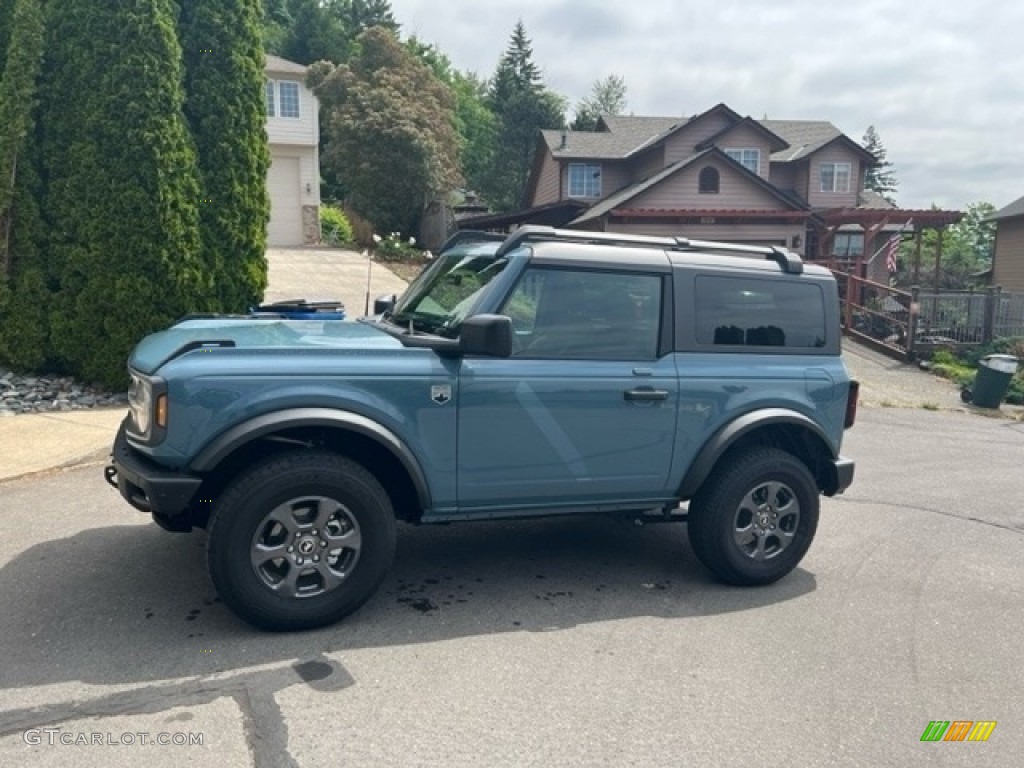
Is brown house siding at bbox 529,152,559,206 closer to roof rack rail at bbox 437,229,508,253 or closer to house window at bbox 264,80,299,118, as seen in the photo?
house window at bbox 264,80,299,118

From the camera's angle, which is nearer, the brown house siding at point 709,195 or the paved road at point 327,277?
the paved road at point 327,277

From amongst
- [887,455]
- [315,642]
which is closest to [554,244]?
[315,642]

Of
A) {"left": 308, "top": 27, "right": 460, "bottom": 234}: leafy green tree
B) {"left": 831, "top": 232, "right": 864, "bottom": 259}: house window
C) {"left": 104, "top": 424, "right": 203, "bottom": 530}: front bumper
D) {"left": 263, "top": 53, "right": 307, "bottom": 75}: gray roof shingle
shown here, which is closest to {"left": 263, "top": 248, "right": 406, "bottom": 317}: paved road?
{"left": 308, "top": 27, "right": 460, "bottom": 234}: leafy green tree

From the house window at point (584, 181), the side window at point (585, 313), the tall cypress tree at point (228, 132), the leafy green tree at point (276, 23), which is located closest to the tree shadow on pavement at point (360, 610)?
the side window at point (585, 313)

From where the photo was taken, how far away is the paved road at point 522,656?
10.5ft

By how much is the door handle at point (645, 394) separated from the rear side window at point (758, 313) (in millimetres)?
437

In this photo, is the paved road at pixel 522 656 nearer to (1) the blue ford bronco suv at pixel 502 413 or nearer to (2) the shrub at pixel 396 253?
(1) the blue ford bronco suv at pixel 502 413

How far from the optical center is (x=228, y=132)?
9.69 meters

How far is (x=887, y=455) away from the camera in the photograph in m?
9.28

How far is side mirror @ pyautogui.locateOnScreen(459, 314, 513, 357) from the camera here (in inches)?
156

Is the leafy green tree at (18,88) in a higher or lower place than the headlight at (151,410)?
higher

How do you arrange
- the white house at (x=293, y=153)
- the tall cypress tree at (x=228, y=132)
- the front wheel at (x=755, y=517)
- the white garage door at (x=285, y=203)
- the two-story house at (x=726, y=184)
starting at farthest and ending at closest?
the white house at (x=293, y=153), the white garage door at (x=285, y=203), the two-story house at (x=726, y=184), the tall cypress tree at (x=228, y=132), the front wheel at (x=755, y=517)

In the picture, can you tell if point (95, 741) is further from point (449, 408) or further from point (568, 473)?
point (568, 473)

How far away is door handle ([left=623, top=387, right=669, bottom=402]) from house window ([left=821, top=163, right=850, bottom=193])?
28909mm
